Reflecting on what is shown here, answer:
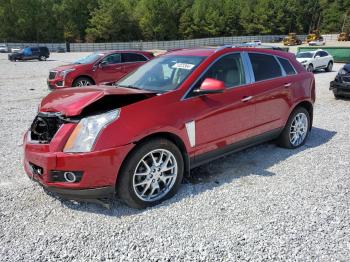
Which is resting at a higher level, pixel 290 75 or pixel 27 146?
pixel 290 75

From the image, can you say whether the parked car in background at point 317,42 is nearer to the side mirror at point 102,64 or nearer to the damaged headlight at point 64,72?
the side mirror at point 102,64

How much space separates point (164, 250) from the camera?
2.95 meters

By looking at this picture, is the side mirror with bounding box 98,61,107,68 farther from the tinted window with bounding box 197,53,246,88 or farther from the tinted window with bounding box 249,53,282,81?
the tinted window with bounding box 197,53,246,88

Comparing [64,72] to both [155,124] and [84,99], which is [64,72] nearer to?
[84,99]

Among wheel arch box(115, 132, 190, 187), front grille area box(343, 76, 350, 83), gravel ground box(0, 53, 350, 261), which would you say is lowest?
gravel ground box(0, 53, 350, 261)

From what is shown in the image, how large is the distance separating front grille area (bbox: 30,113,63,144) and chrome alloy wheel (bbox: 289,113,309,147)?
12.0ft

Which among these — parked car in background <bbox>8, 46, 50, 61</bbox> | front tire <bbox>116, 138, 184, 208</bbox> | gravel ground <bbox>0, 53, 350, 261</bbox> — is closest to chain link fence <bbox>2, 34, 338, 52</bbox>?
parked car in background <bbox>8, 46, 50, 61</bbox>

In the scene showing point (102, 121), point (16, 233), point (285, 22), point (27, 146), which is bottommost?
point (16, 233)

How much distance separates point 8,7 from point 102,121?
9299cm

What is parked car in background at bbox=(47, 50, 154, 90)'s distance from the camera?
1148 cm

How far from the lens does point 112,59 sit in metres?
12.4

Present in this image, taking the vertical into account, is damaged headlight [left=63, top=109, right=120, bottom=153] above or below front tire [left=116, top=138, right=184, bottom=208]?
above

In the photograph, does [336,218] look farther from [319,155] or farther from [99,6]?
[99,6]

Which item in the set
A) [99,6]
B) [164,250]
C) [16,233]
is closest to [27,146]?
[16,233]
